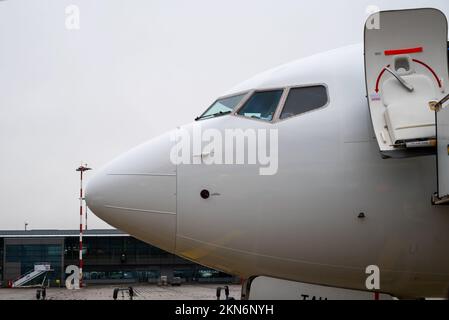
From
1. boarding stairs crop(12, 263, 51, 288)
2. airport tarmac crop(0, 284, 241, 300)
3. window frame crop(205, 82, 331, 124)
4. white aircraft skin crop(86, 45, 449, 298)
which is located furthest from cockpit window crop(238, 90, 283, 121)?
boarding stairs crop(12, 263, 51, 288)

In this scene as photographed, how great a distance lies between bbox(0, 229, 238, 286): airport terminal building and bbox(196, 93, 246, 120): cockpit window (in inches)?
2169

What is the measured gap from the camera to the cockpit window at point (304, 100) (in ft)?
22.7

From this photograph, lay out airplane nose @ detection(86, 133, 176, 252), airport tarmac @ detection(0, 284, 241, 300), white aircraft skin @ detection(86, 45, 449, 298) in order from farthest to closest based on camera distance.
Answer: airport tarmac @ detection(0, 284, 241, 300) → airplane nose @ detection(86, 133, 176, 252) → white aircraft skin @ detection(86, 45, 449, 298)

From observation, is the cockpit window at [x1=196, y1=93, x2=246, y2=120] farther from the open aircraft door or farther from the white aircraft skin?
the open aircraft door

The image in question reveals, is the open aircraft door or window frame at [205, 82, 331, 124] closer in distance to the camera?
the open aircraft door

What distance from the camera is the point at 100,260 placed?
64250 mm

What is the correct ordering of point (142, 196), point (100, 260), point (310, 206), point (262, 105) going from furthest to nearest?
point (100, 260) < point (262, 105) < point (142, 196) < point (310, 206)

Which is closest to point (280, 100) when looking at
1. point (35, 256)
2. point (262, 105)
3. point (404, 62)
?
point (262, 105)

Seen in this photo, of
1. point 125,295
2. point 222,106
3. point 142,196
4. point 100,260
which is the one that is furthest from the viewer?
point 100,260

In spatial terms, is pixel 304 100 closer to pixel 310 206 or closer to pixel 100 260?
pixel 310 206

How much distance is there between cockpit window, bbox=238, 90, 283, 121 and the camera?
7120 mm

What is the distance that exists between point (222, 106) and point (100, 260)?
5996 centimetres
